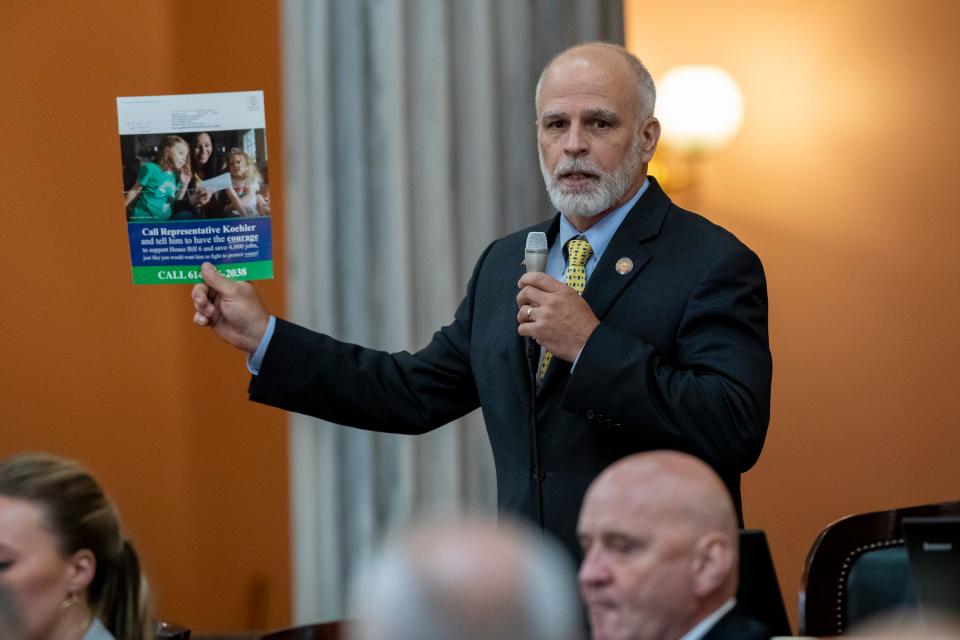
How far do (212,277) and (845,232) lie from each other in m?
2.97

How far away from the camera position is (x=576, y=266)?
2746 millimetres

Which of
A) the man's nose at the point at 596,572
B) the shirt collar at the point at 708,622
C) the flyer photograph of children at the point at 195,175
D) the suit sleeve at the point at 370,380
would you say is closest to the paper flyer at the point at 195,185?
the flyer photograph of children at the point at 195,175

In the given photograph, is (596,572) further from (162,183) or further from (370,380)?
(162,183)

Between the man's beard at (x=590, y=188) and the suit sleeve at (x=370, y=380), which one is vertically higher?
the man's beard at (x=590, y=188)

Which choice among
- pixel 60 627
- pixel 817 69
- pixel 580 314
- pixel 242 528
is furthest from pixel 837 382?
pixel 60 627

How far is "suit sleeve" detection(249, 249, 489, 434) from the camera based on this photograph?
9.49 feet

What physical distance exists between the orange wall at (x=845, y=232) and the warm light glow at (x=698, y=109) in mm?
124

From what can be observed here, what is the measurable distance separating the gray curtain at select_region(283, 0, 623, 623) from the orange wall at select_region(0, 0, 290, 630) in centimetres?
105

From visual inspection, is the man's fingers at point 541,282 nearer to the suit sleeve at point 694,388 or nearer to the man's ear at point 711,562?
the suit sleeve at point 694,388

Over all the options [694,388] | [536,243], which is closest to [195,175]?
[536,243]

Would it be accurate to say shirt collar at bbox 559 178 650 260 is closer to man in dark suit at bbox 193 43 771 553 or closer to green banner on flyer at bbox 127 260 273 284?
man in dark suit at bbox 193 43 771 553

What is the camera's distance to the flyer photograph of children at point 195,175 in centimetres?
271

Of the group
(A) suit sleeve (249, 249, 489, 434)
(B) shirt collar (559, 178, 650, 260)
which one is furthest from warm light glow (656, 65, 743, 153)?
(B) shirt collar (559, 178, 650, 260)

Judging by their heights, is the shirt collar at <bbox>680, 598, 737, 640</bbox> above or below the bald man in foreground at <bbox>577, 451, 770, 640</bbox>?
below
